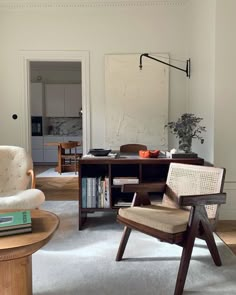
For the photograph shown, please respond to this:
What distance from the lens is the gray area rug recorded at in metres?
2.07

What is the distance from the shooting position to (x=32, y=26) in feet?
15.0

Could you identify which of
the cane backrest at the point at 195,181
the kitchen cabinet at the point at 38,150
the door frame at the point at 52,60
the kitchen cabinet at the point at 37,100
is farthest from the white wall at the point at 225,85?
the kitchen cabinet at the point at 37,100

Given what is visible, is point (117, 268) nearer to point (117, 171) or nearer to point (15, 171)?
point (117, 171)

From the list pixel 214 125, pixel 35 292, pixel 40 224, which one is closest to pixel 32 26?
pixel 214 125

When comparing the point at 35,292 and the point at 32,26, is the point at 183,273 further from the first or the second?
the point at 32,26

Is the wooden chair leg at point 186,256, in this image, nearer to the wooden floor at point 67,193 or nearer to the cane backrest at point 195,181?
the cane backrest at point 195,181

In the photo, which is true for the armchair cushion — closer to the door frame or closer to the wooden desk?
the wooden desk

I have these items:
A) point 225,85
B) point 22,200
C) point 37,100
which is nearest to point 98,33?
point 225,85

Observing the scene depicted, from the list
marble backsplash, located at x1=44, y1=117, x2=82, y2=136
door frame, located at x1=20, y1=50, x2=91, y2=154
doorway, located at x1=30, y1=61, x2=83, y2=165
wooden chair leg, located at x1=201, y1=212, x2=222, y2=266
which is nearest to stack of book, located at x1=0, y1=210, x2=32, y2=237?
wooden chair leg, located at x1=201, y1=212, x2=222, y2=266

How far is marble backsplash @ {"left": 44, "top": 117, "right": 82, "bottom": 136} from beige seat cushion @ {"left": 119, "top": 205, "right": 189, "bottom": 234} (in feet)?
21.2

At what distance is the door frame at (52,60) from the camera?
15.0 ft

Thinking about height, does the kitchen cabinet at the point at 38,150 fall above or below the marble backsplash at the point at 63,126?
below

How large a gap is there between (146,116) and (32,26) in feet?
7.00

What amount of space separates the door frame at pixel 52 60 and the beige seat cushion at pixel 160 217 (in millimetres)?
2434
